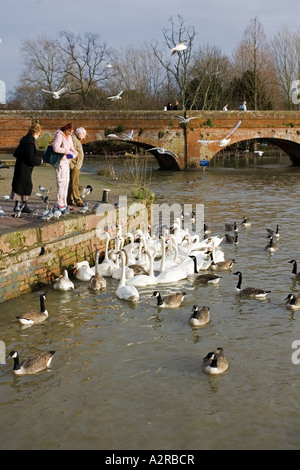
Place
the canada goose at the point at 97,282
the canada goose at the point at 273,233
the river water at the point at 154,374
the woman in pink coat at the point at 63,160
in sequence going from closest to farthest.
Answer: the river water at the point at 154,374, the canada goose at the point at 97,282, the woman in pink coat at the point at 63,160, the canada goose at the point at 273,233

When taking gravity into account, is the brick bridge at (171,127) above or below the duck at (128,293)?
above

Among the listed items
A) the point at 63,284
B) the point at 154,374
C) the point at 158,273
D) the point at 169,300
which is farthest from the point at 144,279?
the point at 154,374

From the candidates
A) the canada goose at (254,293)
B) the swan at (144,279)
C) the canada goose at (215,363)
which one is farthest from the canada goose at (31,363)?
the canada goose at (254,293)

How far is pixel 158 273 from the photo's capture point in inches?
417

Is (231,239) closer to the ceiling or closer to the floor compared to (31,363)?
closer to the ceiling

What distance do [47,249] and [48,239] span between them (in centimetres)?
16

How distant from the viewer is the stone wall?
8289 mm

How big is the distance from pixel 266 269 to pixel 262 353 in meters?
4.01

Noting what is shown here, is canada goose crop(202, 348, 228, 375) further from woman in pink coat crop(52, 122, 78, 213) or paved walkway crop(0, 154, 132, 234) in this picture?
woman in pink coat crop(52, 122, 78, 213)

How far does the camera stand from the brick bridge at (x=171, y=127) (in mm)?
29781

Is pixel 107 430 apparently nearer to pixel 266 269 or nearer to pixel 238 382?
pixel 238 382

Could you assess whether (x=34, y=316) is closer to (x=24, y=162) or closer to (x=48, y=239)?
(x=48, y=239)

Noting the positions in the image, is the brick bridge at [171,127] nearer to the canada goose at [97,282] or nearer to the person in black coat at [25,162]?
the person in black coat at [25,162]
